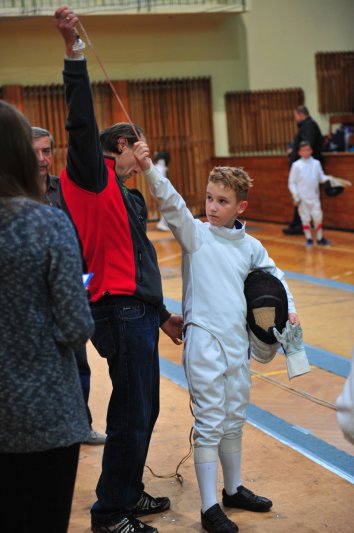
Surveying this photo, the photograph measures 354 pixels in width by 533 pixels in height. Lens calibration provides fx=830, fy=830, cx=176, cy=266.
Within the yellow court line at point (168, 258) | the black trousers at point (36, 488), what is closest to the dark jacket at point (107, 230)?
the black trousers at point (36, 488)

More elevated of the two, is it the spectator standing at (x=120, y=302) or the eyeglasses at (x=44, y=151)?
the eyeglasses at (x=44, y=151)

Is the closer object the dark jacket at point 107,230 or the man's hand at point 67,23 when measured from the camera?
the man's hand at point 67,23

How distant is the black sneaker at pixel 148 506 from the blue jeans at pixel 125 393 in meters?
0.31

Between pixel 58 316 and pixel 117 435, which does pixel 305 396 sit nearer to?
pixel 117 435

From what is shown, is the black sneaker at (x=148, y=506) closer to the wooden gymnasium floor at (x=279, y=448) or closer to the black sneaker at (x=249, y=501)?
the wooden gymnasium floor at (x=279, y=448)

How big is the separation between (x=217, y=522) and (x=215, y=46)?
16.7 m

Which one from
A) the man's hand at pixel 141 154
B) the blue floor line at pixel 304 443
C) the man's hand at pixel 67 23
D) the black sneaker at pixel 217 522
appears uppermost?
the man's hand at pixel 67 23

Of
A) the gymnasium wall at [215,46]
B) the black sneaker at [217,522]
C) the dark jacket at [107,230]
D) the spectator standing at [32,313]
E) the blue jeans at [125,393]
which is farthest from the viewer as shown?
the gymnasium wall at [215,46]

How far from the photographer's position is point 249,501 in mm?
3930

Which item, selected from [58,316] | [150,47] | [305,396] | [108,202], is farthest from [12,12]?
[58,316]

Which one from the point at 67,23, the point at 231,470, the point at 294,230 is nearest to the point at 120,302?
the point at 231,470

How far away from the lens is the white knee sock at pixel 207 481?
3693 millimetres

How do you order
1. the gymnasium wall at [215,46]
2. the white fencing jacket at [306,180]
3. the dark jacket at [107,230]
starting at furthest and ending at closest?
the gymnasium wall at [215,46] < the white fencing jacket at [306,180] < the dark jacket at [107,230]

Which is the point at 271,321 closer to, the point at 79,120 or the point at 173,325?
the point at 173,325
